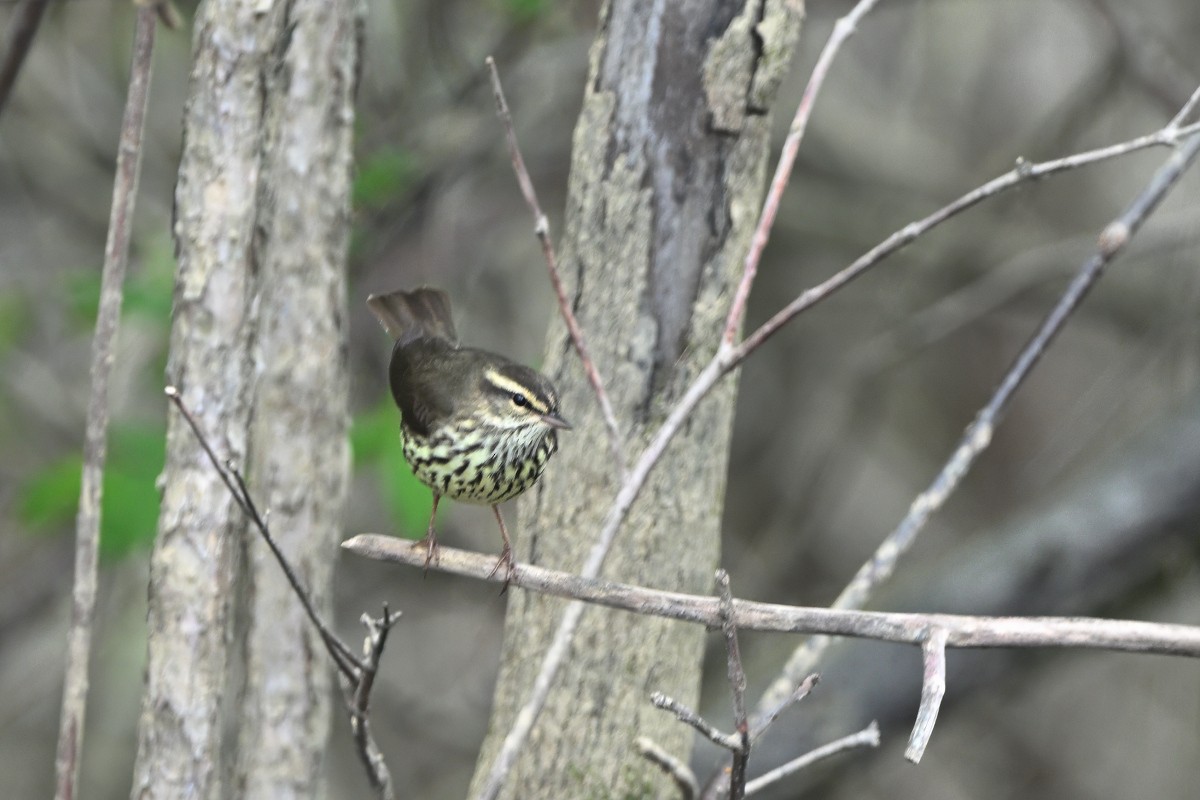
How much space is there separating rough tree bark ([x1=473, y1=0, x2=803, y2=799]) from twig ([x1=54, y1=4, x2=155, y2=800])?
0.88 m

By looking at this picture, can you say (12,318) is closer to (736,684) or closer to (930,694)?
(736,684)

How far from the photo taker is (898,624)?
6.58 feet

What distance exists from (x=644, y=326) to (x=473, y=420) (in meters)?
0.42

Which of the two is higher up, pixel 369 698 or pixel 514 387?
pixel 514 387

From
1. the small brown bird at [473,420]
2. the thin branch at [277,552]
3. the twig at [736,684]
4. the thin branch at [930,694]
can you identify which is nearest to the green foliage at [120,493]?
the small brown bird at [473,420]

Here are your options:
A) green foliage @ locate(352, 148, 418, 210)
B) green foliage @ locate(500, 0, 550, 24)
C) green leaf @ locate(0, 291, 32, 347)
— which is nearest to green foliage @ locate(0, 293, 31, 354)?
green leaf @ locate(0, 291, 32, 347)

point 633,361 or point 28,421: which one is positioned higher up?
point 28,421

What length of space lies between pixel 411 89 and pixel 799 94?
176cm

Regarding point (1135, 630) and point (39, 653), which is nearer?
point (1135, 630)

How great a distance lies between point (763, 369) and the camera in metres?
7.05

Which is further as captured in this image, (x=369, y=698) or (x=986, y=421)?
(x=986, y=421)

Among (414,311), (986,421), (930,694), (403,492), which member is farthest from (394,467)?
Answer: (930,694)

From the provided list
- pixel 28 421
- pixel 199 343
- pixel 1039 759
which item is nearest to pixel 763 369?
pixel 1039 759

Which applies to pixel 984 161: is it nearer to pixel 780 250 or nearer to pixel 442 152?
pixel 780 250
